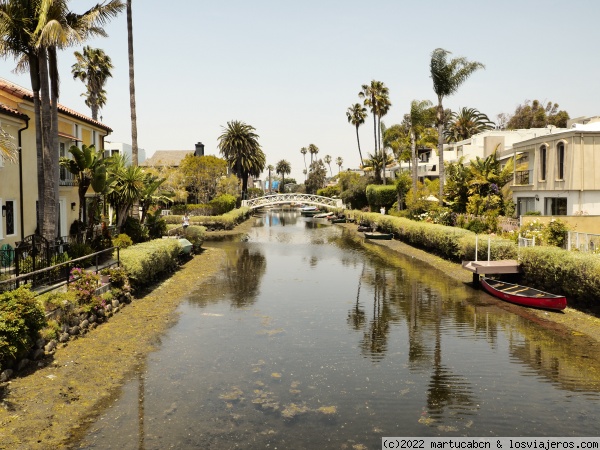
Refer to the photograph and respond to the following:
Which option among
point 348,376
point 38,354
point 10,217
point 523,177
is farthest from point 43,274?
point 523,177

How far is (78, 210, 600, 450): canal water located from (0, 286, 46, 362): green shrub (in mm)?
2957

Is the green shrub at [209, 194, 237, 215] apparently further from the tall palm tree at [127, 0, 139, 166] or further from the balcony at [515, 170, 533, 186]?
the balcony at [515, 170, 533, 186]

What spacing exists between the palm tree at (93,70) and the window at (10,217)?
33906 mm

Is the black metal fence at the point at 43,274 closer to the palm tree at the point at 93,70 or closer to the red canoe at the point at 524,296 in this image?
the red canoe at the point at 524,296

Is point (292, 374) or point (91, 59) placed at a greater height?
point (91, 59)

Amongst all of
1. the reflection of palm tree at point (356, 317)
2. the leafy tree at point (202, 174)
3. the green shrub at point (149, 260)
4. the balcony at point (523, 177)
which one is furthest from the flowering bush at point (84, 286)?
the leafy tree at point (202, 174)

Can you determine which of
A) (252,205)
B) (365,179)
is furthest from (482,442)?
(252,205)

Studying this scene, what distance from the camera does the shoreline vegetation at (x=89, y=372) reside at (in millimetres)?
10477

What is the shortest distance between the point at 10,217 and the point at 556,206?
34.7m

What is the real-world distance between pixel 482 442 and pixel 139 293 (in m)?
18.4

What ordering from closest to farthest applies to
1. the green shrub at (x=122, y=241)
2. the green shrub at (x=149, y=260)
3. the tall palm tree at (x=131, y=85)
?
the green shrub at (x=149, y=260)
the green shrub at (x=122, y=241)
the tall palm tree at (x=131, y=85)

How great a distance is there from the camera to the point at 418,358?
15.5m

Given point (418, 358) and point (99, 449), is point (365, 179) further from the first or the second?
point (99, 449)

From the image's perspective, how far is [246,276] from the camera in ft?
103
